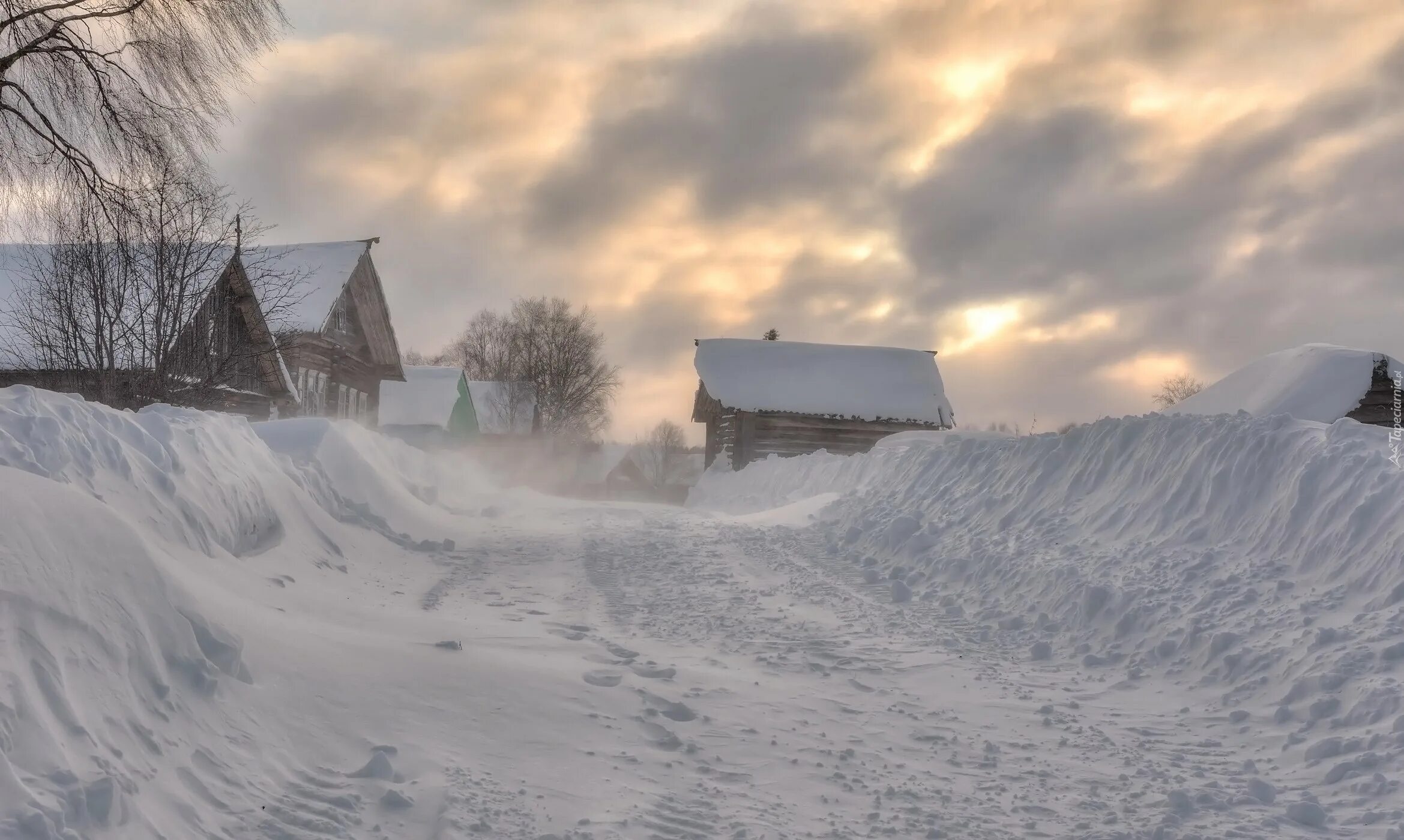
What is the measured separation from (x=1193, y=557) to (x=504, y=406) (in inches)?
2045

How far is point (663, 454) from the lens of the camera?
103125 millimetres

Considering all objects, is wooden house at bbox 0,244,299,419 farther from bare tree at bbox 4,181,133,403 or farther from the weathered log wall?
the weathered log wall

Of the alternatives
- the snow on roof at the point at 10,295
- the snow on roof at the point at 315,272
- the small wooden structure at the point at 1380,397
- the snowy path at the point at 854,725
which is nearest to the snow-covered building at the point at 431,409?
the snow on roof at the point at 315,272

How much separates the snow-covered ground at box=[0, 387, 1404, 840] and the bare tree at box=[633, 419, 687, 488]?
73.5m

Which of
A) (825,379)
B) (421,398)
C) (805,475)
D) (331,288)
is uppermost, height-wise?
(331,288)

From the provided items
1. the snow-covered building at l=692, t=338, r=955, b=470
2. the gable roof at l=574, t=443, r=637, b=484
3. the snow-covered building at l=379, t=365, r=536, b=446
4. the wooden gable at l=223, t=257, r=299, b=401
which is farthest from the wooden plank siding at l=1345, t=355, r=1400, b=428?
the gable roof at l=574, t=443, r=637, b=484

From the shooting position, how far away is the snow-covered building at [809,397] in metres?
29.6

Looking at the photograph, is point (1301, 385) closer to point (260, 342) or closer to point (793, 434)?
point (793, 434)

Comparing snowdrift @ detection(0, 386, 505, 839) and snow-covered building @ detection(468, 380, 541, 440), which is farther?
snow-covered building @ detection(468, 380, 541, 440)

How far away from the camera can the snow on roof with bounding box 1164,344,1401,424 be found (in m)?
14.2

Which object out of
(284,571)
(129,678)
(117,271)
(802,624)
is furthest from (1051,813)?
(117,271)

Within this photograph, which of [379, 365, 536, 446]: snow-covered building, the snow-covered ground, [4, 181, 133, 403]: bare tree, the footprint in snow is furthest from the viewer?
[379, 365, 536, 446]: snow-covered building

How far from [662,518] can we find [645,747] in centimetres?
1030

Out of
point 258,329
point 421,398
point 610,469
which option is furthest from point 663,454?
point 258,329
